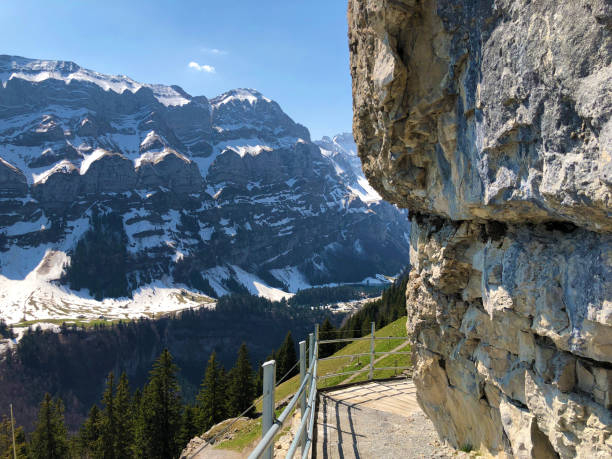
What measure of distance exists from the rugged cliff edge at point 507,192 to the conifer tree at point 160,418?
4459 centimetres

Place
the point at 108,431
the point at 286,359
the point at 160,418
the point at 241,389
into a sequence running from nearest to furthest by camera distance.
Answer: the point at 160,418, the point at 108,431, the point at 241,389, the point at 286,359

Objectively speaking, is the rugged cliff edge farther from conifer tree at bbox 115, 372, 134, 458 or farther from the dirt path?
conifer tree at bbox 115, 372, 134, 458

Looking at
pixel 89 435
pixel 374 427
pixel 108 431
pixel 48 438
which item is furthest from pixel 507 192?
pixel 89 435

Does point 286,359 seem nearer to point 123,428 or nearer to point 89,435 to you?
point 123,428

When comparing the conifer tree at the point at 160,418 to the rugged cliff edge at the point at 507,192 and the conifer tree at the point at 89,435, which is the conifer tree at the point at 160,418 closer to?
the conifer tree at the point at 89,435

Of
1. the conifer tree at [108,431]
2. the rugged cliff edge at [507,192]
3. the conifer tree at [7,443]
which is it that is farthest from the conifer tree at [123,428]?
the rugged cliff edge at [507,192]

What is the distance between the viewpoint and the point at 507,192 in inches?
203

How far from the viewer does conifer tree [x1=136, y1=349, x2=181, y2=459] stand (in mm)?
45562

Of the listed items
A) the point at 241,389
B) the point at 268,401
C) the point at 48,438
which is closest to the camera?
the point at 268,401

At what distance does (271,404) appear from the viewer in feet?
13.3

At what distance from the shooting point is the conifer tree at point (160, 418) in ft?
149

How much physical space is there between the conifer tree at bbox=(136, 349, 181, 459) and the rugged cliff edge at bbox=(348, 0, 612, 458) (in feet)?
146

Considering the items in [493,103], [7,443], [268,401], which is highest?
[493,103]

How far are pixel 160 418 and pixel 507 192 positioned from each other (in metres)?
51.0
